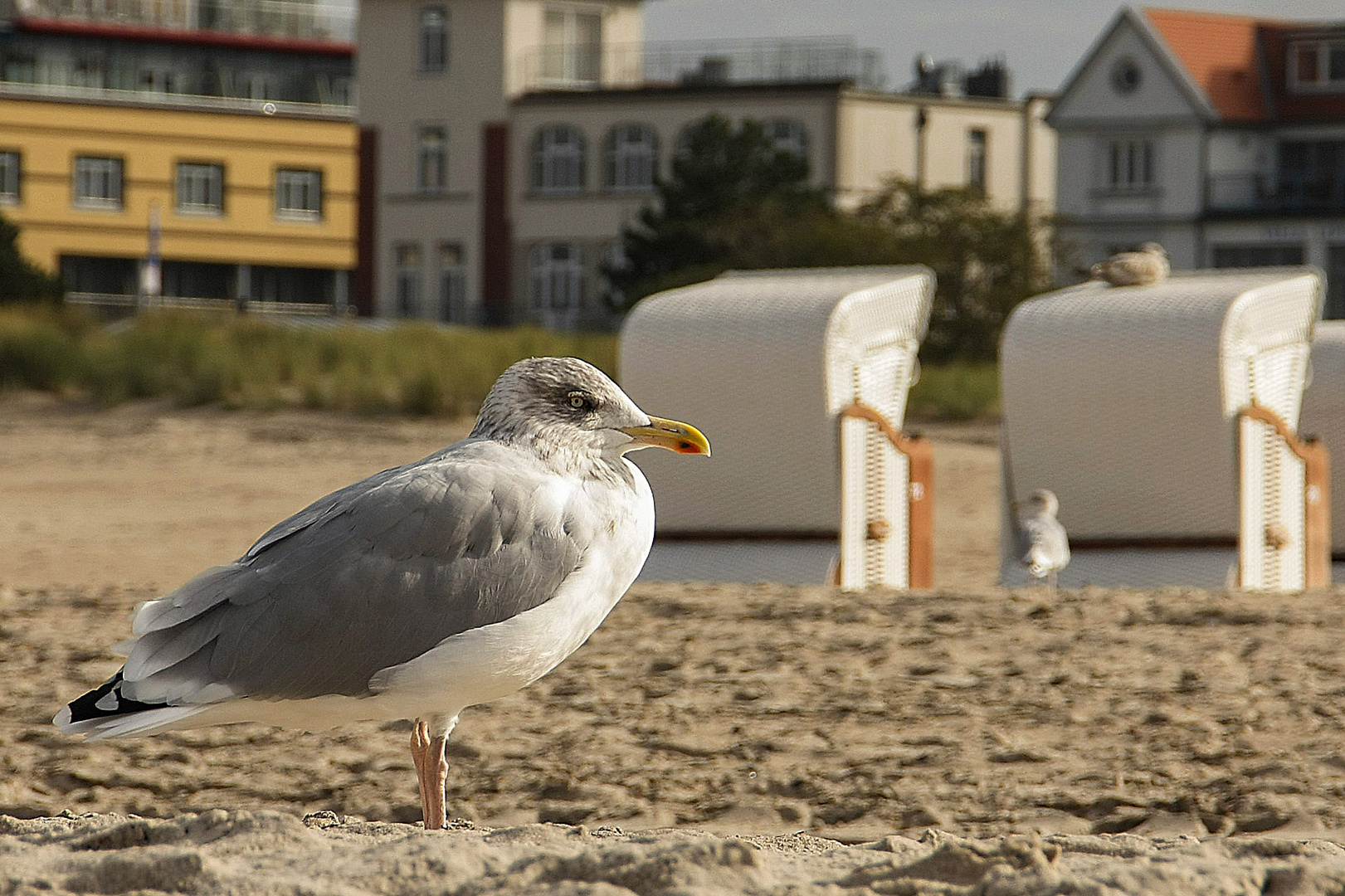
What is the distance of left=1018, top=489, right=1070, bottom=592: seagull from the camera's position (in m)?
10.2

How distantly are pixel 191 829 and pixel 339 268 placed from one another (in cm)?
5486

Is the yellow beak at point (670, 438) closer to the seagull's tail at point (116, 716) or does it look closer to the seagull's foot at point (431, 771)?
the seagull's foot at point (431, 771)

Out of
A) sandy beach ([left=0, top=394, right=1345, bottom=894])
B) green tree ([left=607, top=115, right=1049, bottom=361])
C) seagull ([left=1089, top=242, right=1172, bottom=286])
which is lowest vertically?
sandy beach ([left=0, top=394, right=1345, bottom=894])

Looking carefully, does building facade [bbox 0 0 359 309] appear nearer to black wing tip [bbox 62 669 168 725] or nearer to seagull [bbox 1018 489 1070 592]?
seagull [bbox 1018 489 1070 592]

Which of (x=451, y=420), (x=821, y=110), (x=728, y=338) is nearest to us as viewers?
(x=728, y=338)

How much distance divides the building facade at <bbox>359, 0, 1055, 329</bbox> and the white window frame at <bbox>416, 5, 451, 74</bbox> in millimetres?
41

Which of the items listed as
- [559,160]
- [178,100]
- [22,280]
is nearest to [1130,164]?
[559,160]

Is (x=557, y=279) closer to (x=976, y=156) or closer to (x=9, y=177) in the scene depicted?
(x=976, y=156)

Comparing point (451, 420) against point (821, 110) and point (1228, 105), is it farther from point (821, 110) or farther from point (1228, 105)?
point (1228, 105)

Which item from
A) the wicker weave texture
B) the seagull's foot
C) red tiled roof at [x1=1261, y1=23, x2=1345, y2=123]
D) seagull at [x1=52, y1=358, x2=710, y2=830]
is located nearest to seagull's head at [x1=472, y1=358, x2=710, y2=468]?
seagull at [x1=52, y1=358, x2=710, y2=830]

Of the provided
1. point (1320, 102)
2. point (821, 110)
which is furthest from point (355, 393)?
point (1320, 102)

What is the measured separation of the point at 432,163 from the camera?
5275 cm

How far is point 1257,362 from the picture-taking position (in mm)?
11312

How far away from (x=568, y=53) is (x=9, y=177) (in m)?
17.6
